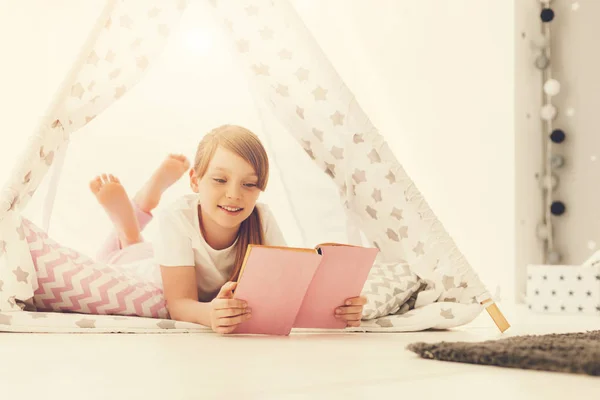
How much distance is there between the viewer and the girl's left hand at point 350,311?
1.41 metres

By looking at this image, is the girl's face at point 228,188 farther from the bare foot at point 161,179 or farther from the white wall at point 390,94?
the white wall at point 390,94

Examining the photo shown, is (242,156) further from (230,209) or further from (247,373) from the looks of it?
(247,373)

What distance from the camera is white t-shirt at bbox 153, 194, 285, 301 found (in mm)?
1465

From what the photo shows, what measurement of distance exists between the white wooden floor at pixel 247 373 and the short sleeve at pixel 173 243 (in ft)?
0.90

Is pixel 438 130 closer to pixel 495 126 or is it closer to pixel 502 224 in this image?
pixel 495 126

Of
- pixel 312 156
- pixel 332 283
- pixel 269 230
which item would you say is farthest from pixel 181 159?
pixel 332 283

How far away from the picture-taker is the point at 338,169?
5.68 feet

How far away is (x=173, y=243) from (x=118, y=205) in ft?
2.25

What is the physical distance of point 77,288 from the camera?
1493 mm

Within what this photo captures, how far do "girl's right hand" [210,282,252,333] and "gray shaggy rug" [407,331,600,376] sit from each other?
424 mm

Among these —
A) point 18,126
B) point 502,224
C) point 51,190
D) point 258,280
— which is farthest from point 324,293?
point 502,224

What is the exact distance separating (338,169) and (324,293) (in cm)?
45

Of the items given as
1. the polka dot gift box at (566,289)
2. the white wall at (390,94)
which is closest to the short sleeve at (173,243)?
the white wall at (390,94)

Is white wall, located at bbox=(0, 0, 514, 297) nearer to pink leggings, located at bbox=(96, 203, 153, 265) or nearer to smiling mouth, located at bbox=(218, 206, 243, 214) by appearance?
pink leggings, located at bbox=(96, 203, 153, 265)
